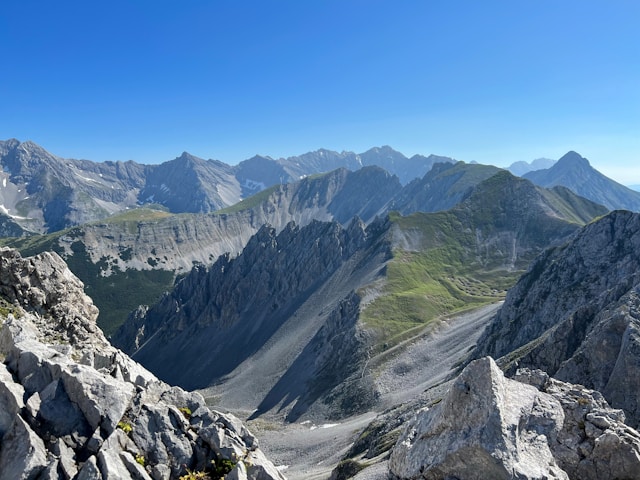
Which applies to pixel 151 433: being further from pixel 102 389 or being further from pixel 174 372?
pixel 174 372

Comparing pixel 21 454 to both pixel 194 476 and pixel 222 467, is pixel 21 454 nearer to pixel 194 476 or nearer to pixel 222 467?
pixel 194 476

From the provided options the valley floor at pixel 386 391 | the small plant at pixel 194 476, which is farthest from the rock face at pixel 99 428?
the valley floor at pixel 386 391

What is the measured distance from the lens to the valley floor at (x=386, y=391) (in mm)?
83000

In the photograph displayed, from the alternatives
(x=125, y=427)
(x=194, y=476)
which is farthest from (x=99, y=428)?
(x=194, y=476)

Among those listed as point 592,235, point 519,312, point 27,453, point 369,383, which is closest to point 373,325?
point 369,383

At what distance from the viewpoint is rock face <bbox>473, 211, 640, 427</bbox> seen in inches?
1835

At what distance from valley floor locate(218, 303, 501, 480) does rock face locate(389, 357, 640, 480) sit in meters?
43.8

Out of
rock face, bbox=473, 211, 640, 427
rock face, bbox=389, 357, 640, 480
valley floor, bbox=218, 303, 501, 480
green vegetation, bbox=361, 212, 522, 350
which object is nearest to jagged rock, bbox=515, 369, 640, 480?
rock face, bbox=389, 357, 640, 480

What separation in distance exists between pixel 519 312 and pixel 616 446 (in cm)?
8550

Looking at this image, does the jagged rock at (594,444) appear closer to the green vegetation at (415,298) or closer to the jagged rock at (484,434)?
the jagged rock at (484,434)

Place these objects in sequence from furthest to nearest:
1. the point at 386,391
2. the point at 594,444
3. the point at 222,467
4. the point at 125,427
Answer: the point at 386,391 < the point at 594,444 < the point at 222,467 < the point at 125,427

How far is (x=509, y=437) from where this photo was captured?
20.4 metres

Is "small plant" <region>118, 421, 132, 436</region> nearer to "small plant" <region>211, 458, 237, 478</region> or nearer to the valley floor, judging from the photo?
"small plant" <region>211, 458, 237, 478</region>

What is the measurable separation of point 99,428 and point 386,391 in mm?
99963
